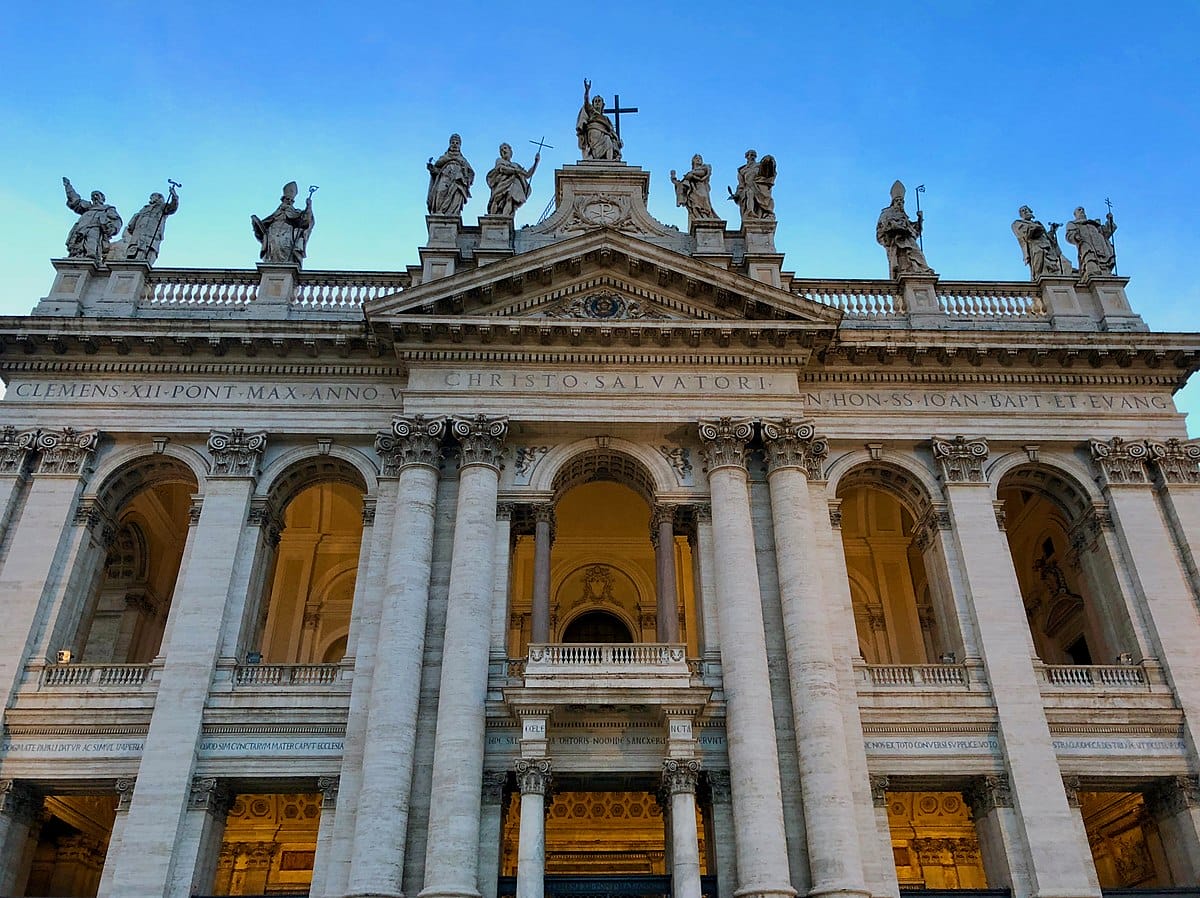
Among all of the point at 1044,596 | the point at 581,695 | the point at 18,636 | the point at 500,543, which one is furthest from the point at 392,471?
the point at 1044,596

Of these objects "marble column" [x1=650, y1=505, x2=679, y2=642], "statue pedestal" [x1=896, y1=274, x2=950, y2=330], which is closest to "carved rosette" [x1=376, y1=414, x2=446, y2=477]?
"marble column" [x1=650, y1=505, x2=679, y2=642]

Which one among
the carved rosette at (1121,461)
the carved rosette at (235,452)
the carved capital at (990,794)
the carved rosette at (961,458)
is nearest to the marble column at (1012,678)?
the carved rosette at (961,458)

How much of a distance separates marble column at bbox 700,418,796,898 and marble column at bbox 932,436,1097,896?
4.77m

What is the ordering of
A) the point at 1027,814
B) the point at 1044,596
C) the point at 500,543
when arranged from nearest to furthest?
the point at 1027,814 → the point at 500,543 → the point at 1044,596

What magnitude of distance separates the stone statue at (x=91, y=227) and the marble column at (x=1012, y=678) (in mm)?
21502

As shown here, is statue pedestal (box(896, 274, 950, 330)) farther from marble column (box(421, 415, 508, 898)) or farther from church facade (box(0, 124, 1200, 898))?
marble column (box(421, 415, 508, 898))

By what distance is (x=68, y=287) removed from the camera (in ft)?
77.7

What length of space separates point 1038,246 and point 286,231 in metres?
20.1

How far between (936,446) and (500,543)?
10320mm

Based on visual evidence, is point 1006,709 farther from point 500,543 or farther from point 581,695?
point 500,543

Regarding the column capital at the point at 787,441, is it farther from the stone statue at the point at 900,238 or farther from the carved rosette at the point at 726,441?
the stone statue at the point at 900,238

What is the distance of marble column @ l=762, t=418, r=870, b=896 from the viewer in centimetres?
1716

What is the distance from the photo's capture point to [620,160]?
2686 centimetres

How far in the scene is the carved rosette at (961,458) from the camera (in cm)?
2220
